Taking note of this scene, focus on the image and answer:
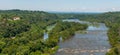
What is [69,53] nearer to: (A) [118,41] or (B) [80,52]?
(B) [80,52]

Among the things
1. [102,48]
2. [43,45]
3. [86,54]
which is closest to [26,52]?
[43,45]

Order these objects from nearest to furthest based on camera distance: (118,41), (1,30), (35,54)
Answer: (35,54), (118,41), (1,30)

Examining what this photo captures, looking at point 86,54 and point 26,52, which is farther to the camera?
point 86,54

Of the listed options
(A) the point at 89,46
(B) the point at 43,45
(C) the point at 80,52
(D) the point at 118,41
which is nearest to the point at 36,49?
(B) the point at 43,45

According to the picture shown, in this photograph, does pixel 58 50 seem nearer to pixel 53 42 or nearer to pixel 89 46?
pixel 53 42

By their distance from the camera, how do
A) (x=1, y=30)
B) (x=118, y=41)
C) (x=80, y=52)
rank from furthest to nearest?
(x=1, y=30) → (x=118, y=41) → (x=80, y=52)

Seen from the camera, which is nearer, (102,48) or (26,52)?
(26,52)

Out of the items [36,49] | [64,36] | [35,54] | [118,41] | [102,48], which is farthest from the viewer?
[64,36]

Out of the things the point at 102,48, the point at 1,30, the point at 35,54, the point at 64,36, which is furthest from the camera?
the point at 1,30
